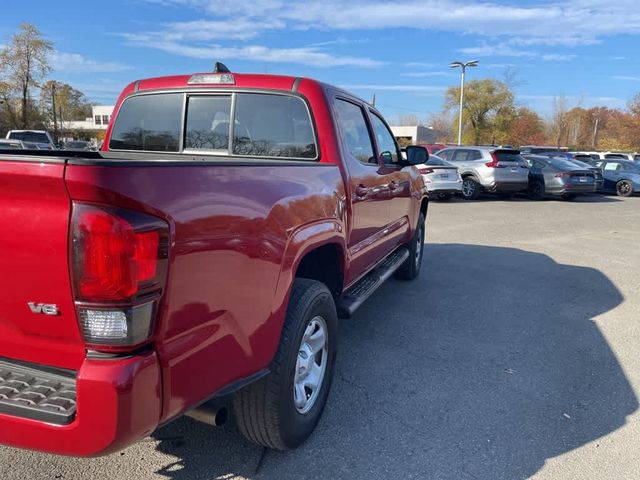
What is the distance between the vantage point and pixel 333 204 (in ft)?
10.7

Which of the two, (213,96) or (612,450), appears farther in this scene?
(213,96)

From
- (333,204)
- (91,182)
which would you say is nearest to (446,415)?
(333,204)

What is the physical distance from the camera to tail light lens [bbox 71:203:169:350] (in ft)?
5.50

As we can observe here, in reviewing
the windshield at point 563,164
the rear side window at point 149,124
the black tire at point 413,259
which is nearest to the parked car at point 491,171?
the windshield at point 563,164

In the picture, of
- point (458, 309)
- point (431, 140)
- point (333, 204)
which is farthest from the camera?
point (431, 140)

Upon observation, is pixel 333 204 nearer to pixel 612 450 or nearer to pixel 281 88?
pixel 281 88

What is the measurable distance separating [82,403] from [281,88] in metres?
2.61

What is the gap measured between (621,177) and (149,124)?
21.5 m

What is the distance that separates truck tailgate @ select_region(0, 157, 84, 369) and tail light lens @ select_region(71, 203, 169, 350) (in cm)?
5

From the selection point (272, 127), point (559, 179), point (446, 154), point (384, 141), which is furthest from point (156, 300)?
point (559, 179)

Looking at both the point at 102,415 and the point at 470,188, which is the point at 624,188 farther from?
the point at 102,415

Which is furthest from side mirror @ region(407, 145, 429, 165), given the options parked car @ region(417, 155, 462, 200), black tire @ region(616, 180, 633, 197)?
black tire @ region(616, 180, 633, 197)

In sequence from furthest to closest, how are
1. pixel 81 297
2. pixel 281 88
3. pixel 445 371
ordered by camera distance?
pixel 445 371 < pixel 281 88 < pixel 81 297

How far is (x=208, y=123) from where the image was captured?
12.9 ft
